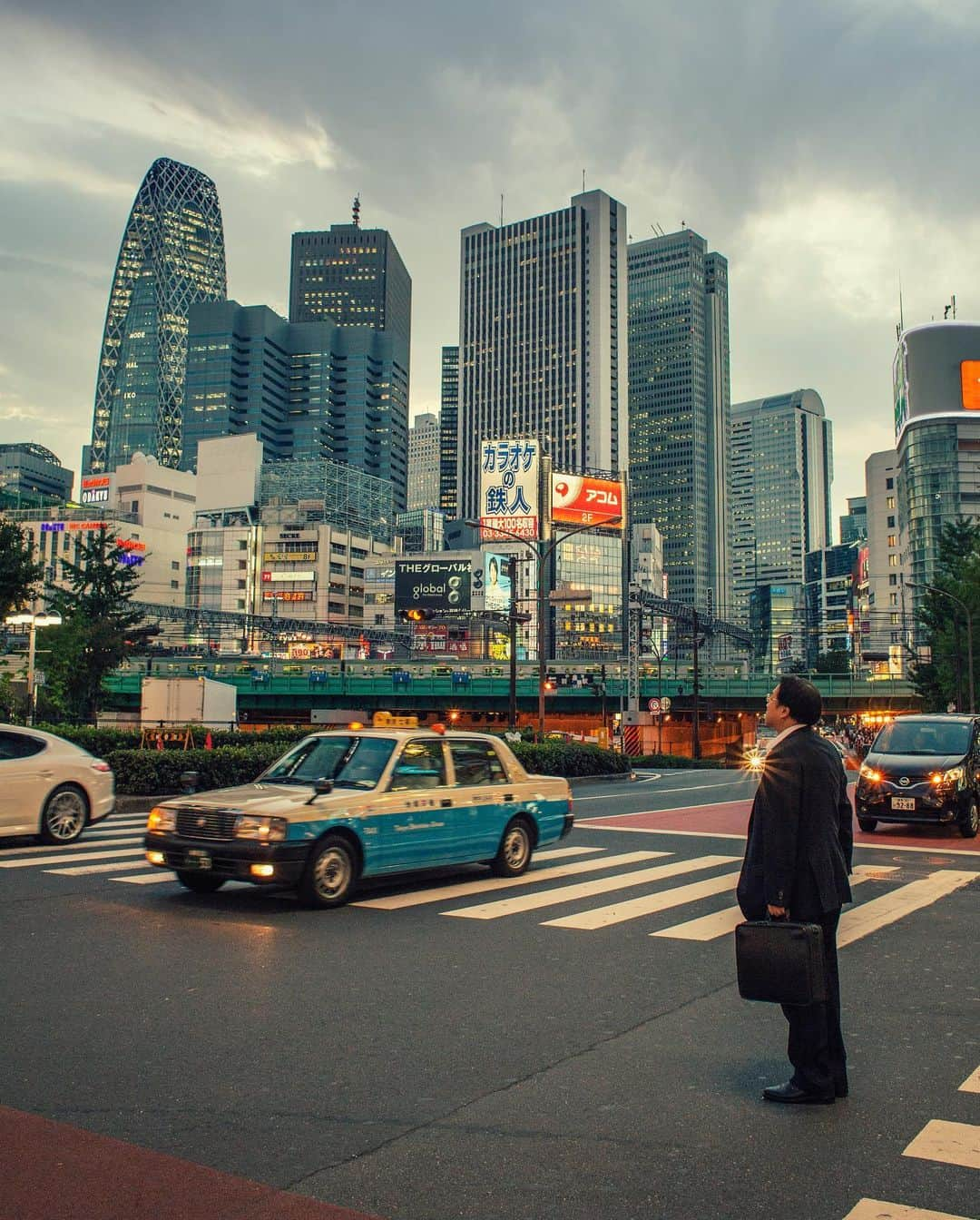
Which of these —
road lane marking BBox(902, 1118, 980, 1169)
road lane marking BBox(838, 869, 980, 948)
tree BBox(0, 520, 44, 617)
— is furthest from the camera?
tree BBox(0, 520, 44, 617)

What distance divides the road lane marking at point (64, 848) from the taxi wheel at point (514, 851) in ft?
17.8

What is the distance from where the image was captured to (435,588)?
112 metres

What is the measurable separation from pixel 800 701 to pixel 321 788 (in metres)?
5.78

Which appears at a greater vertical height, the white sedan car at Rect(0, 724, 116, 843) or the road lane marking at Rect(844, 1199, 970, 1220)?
the white sedan car at Rect(0, 724, 116, 843)

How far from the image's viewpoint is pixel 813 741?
5156 millimetres

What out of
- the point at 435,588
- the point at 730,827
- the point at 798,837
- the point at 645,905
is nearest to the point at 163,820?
the point at 645,905

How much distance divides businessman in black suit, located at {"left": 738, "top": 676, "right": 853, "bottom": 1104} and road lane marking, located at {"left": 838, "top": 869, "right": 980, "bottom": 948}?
374cm

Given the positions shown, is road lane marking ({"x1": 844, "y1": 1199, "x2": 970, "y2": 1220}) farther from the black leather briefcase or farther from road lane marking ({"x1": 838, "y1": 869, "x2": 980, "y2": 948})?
road lane marking ({"x1": 838, "y1": 869, "x2": 980, "y2": 948})

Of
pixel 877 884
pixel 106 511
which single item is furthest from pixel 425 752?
pixel 106 511

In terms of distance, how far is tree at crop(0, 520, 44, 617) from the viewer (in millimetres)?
32656

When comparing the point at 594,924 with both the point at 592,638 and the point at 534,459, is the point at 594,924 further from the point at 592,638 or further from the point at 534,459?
the point at 592,638

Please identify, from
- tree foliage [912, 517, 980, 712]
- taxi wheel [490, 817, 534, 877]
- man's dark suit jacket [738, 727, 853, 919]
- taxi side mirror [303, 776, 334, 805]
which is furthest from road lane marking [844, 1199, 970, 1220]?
tree foliage [912, 517, 980, 712]

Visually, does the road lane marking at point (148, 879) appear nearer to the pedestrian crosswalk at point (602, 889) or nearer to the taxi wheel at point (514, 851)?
the pedestrian crosswalk at point (602, 889)

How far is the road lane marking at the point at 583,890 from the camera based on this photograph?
955 centimetres
